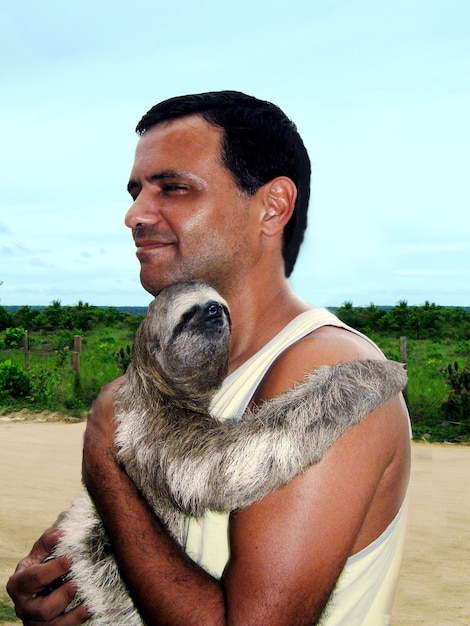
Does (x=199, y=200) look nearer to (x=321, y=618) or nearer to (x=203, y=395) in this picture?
(x=203, y=395)

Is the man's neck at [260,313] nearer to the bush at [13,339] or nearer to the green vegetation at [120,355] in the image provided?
the green vegetation at [120,355]

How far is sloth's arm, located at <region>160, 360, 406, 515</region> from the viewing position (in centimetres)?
183

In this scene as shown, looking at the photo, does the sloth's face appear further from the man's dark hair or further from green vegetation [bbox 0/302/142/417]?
green vegetation [bbox 0/302/142/417]

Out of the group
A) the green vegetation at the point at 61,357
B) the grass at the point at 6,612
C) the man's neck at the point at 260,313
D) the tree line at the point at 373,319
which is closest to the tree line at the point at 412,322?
the tree line at the point at 373,319

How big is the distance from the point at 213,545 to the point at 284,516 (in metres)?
0.26

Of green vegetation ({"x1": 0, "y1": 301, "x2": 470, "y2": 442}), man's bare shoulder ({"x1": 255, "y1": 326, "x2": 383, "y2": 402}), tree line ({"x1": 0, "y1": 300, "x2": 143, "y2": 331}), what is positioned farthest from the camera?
tree line ({"x1": 0, "y1": 300, "x2": 143, "y2": 331})

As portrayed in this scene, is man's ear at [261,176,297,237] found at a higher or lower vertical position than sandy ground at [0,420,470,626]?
higher

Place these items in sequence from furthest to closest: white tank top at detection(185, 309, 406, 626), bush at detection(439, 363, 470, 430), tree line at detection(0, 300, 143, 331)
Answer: tree line at detection(0, 300, 143, 331), bush at detection(439, 363, 470, 430), white tank top at detection(185, 309, 406, 626)

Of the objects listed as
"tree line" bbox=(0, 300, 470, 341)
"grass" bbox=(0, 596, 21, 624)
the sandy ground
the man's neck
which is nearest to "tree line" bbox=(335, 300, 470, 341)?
"tree line" bbox=(0, 300, 470, 341)

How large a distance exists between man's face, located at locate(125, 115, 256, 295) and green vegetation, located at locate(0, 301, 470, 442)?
A: 1108 centimetres

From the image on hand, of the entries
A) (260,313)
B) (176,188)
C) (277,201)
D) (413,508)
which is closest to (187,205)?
(176,188)

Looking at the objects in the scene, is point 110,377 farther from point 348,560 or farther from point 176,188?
point 348,560

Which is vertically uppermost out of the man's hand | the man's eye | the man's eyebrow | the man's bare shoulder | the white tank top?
the man's eyebrow

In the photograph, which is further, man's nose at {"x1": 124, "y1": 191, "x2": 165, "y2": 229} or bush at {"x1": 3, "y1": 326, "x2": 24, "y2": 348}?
bush at {"x1": 3, "y1": 326, "x2": 24, "y2": 348}
